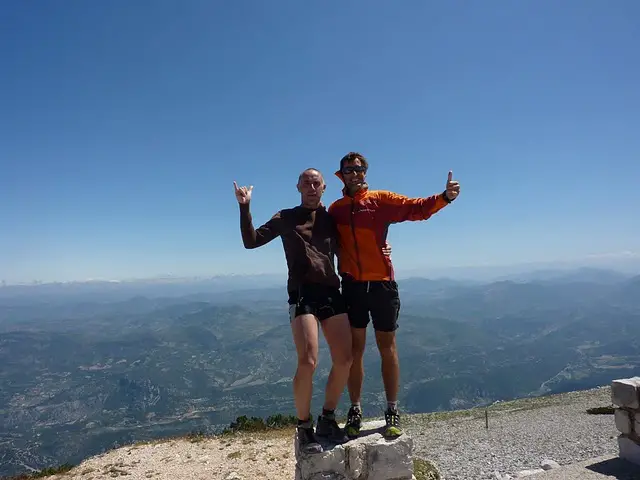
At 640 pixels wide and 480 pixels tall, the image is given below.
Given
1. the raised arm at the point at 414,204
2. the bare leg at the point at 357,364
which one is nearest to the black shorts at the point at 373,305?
the bare leg at the point at 357,364

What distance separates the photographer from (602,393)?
24672mm

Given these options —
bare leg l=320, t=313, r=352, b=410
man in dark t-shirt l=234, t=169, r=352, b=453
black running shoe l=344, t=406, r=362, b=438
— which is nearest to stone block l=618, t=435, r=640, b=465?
black running shoe l=344, t=406, r=362, b=438

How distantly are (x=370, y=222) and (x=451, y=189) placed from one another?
1.22 meters

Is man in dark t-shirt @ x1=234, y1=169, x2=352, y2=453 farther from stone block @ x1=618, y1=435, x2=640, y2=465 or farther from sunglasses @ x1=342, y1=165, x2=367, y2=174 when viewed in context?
stone block @ x1=618, y1=435, x2=640, y2=465

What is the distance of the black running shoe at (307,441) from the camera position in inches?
199

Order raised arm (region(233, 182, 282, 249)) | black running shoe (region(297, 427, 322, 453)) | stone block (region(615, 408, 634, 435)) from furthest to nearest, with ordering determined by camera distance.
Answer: stone block (region(615, 408, 634, 435))
raised arm (region(233, 182, 282, 249))
black running shoe (region(297, 427, 322, 453))

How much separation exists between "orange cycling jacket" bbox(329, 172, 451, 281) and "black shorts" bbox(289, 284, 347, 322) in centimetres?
57

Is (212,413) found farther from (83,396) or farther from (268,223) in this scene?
(268,223)

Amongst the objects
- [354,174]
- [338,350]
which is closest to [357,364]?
[338,350]

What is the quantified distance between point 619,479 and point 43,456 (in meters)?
146

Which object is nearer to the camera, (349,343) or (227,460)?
(349,343)

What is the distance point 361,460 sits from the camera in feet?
17.6

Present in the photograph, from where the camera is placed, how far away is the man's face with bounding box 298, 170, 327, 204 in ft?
18.3

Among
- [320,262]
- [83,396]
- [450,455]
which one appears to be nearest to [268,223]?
[320,262]
